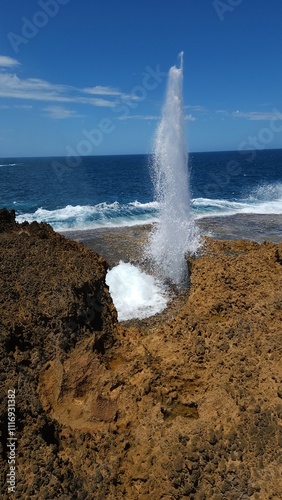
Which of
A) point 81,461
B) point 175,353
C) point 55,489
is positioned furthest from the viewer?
point 175,353

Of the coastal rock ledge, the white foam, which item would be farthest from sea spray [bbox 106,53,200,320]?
the coastal rock ledge

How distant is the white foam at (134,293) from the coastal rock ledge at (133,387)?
29.8 feet

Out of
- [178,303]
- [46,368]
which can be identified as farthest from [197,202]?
[46,368]

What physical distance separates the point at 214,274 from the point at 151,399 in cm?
Result: 336

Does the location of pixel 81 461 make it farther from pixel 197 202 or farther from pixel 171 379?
pixel 197 202

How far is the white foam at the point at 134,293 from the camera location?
53.9 ft

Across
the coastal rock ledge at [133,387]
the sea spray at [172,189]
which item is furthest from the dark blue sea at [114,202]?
the coastal rock ledge at [133,387]

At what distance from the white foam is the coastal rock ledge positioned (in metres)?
9.07

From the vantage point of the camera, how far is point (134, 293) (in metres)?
18.1

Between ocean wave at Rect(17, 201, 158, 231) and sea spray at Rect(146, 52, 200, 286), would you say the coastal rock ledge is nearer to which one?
sea spray at Rect(146, 52, 200, 286)

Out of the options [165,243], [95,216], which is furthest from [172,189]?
[95,216]

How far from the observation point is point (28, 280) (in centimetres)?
609

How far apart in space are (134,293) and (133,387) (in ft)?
41.9

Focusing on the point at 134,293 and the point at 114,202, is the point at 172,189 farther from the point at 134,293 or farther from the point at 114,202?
the point at 114,202
